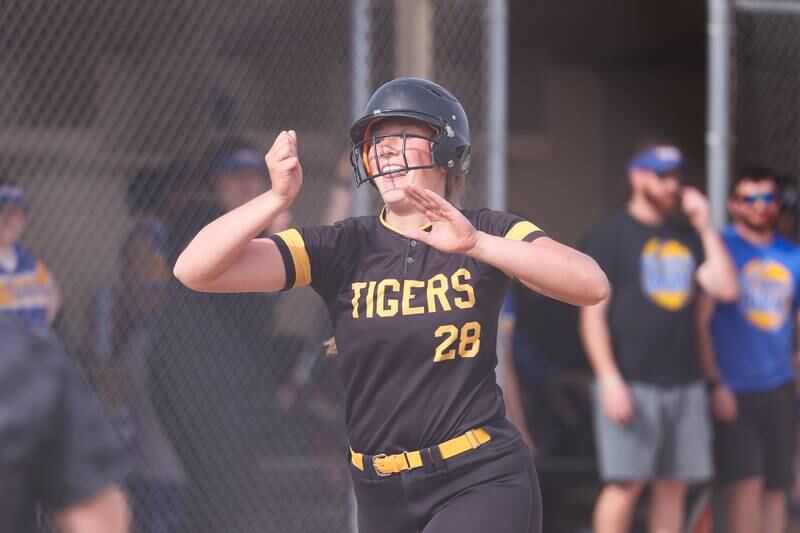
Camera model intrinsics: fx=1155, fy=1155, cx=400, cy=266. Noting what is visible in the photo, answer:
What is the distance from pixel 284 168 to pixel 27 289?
8.95 feet

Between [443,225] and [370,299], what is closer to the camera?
[443,225]

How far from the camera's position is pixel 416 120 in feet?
10.8

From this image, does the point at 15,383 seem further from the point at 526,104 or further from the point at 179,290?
the point at 526,104

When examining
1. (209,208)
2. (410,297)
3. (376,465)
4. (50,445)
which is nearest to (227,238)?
(410,297)

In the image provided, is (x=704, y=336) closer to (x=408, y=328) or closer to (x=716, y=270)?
(x=716, y=270)

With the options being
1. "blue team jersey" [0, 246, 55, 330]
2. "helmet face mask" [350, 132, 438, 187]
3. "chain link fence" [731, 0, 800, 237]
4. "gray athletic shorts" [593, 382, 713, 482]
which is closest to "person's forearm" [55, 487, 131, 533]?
"helmet face mask" [350, 132, 438, 187]

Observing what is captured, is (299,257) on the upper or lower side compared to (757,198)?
lower

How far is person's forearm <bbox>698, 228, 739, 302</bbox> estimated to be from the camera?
18.7 ft

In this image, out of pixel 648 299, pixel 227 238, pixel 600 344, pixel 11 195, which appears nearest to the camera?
pixel 227 238

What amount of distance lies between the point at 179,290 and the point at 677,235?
2485 mm

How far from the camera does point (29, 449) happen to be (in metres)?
1.75

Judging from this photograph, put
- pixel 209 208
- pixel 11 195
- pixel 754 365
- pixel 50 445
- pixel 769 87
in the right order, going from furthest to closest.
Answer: pixel 769 87 → pixel 754 365 → pixel 209 208 → pixel 11 195 → pixel 50 445

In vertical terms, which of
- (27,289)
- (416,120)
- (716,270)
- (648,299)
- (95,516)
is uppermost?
(416,120)

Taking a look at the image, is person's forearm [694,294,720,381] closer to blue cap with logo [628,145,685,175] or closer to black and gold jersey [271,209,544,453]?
blue cap with logo [628,145,685,175]
